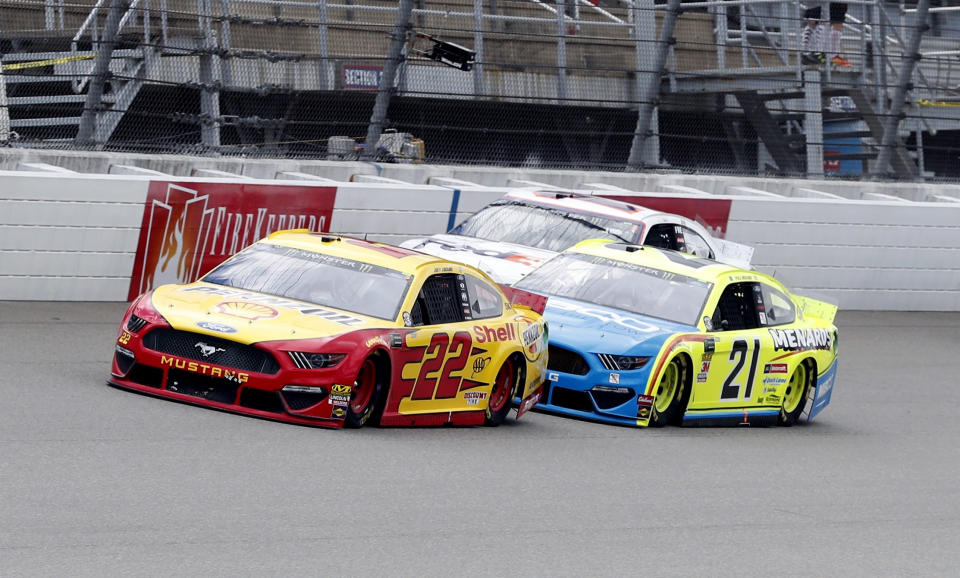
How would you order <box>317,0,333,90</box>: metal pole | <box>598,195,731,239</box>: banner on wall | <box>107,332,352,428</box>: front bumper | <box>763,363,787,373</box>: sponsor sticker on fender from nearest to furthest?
<box>107,332,352,428</box>: front bumper, <box>763,363,787,373</box>: sponsor sticker on fender, <box>317,0,333,90</box>: metal pole, <box>598,195,731,239</box>: banner on wall

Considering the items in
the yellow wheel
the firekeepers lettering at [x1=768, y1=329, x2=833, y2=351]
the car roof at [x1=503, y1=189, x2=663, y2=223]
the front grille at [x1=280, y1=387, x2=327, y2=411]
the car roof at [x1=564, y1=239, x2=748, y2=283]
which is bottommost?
the yellow wheel

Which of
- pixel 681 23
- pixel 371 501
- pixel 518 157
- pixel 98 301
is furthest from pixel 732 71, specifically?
pixel 371 501

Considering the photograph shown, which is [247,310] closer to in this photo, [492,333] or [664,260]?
[492,333]

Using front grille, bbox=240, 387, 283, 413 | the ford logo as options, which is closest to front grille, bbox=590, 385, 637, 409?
front grille, bbox=240, 387, 283, 413

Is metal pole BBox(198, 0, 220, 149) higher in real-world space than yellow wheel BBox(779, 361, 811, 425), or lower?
higher

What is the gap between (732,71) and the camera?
21.2m

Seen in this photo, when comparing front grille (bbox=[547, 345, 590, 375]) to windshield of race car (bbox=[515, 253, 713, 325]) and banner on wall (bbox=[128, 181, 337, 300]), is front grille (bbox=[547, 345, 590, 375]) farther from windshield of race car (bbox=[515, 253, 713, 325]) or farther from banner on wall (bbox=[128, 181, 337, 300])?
banner on wall (bbox=[128, 181, 337, 300])

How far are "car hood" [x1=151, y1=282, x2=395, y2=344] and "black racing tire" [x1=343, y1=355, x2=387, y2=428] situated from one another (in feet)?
0.82

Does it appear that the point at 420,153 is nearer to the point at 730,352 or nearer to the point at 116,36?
the point at 116,36

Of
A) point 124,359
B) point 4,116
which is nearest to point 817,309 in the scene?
point 124,359

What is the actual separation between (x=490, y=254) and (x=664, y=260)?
243 centimetres

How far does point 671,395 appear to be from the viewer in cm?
1162

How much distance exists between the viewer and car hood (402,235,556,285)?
14367 mm

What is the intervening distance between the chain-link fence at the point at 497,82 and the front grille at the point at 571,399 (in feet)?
18.8
